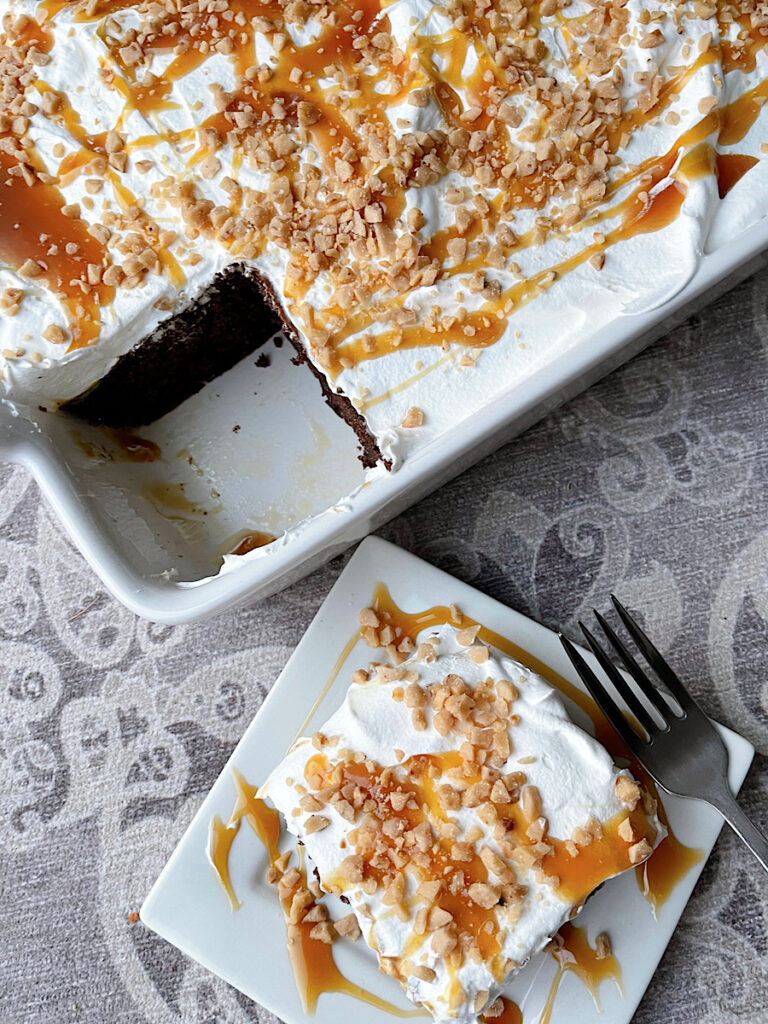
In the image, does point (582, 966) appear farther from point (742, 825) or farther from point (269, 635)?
point (269, 635)

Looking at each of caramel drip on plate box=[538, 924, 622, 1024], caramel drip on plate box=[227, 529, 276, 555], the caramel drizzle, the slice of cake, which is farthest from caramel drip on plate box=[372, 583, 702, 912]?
the caramel drizzle

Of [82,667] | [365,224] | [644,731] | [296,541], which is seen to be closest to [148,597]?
[296,541]

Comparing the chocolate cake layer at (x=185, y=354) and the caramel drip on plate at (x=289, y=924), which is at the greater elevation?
the chocolate cake layer at (x=185, y=354)

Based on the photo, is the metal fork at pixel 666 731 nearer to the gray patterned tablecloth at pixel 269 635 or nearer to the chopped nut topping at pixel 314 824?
the gray patterned tablecloth at pixel 269 635

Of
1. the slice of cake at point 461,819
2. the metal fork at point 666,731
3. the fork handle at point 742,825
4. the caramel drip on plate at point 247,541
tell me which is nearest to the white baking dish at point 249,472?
the caramel drip on plate at point 247,541

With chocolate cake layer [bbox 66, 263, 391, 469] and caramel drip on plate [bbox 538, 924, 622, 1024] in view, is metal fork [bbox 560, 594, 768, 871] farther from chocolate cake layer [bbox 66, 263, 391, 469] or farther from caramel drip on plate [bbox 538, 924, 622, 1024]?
chocolate cake layer [bbox 66, 263, 391, 469]

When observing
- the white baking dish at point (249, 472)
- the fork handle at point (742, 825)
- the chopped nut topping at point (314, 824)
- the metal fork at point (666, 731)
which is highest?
the white baking dish at point (249, 472)
